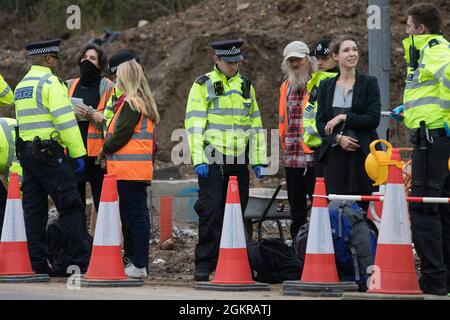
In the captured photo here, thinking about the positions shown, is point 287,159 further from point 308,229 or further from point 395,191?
point 395,191

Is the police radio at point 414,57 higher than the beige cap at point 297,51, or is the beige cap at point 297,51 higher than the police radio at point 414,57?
the beige cap at point 297,51

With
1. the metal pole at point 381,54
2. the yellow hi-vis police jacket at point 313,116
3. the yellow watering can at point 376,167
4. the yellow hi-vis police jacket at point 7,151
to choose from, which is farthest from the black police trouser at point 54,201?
the metal pole at point 381,54

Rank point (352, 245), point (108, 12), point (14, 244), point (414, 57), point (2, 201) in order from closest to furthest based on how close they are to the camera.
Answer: point (352, 245)
point (414, 57)
point (14, 244)
point (2, 201)
point (108, 12)

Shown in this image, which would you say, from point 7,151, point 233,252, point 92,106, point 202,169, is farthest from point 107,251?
point 92,106

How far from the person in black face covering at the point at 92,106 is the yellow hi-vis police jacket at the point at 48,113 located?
1.01m

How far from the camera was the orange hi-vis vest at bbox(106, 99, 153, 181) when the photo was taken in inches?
489

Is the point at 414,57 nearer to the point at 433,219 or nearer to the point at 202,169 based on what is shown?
the point at 433,219

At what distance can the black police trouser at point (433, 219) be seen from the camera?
10656mm

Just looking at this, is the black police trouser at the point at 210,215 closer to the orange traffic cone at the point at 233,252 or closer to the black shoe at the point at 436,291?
the orange traffic cone at the point at 233,252

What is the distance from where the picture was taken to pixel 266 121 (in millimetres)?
24281

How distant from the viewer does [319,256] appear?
1059 cm

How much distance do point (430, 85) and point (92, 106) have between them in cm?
429

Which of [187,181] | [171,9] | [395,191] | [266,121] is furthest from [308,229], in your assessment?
[171,9]
